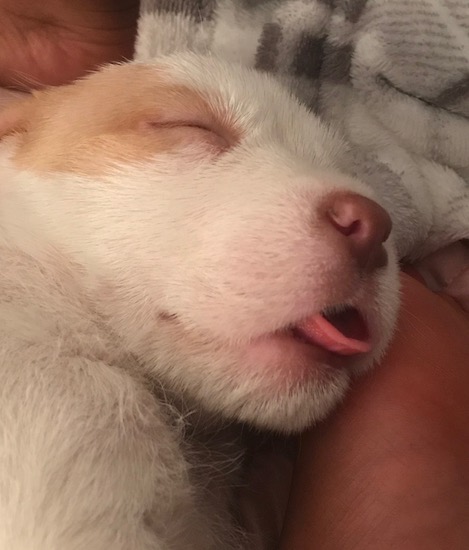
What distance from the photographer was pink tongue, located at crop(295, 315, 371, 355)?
2.27ft

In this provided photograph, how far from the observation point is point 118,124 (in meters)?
0.91

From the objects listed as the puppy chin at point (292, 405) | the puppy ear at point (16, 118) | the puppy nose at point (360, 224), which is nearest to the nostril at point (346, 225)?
the puppy nose at point (360, 224)

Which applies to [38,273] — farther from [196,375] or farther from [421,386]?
[421,386]

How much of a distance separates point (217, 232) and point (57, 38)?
1.09 meters

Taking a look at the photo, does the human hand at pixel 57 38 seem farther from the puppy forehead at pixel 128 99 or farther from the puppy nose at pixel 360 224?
the puppy nose at pixel 360 224

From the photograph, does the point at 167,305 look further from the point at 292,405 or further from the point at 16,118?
the point at 16,118

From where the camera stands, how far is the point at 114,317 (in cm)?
82

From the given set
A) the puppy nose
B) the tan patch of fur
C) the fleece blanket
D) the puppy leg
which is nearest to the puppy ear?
the tan patch of fur

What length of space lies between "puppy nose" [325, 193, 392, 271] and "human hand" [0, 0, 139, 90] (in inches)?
41.7

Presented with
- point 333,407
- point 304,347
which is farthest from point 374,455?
point 304,347

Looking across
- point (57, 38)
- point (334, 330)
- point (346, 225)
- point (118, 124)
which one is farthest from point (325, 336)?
point (57, 38)

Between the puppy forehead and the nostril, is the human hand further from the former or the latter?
the nostril

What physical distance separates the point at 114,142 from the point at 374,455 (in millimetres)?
520

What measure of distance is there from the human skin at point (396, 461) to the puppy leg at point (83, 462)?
0.17 meters
